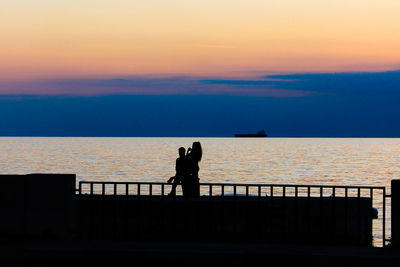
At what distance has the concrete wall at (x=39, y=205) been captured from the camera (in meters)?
13.9

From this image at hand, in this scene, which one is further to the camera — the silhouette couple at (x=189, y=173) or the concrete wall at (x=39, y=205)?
the silhouette couple at (x=189, y=173)

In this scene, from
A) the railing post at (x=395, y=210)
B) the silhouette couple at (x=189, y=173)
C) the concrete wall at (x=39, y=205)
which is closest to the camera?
the railing post at (x=395, y=210)

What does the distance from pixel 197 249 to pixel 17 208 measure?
12.3ft

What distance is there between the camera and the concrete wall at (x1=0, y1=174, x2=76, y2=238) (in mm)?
13914

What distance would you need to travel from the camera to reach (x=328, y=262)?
11.8 metres

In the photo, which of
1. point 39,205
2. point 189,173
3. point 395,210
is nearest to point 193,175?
point 189,173

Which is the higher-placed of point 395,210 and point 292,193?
point 395,210

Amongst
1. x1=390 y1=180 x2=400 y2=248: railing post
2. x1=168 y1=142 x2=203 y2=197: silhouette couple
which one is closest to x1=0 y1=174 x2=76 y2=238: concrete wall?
x1=168 y1=142 x2=203 y2=197: silhouette couple

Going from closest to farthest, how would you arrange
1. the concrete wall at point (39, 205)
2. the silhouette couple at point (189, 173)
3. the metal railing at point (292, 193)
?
the concrete wall at point (39, 205), the metal railing at point (292, 193), the silhouette couple at point (189, 173)

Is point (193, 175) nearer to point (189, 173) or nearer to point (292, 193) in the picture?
point (189, 173)

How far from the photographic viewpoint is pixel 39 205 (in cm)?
1398

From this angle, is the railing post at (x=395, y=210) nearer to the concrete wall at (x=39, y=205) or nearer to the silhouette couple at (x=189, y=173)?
the concrete wall at (x=39, y=205)

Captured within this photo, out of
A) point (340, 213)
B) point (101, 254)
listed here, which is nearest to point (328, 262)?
point (101, 254)

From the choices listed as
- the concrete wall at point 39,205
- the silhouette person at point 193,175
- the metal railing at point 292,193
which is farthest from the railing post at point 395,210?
the silhouette person at point 193,175
